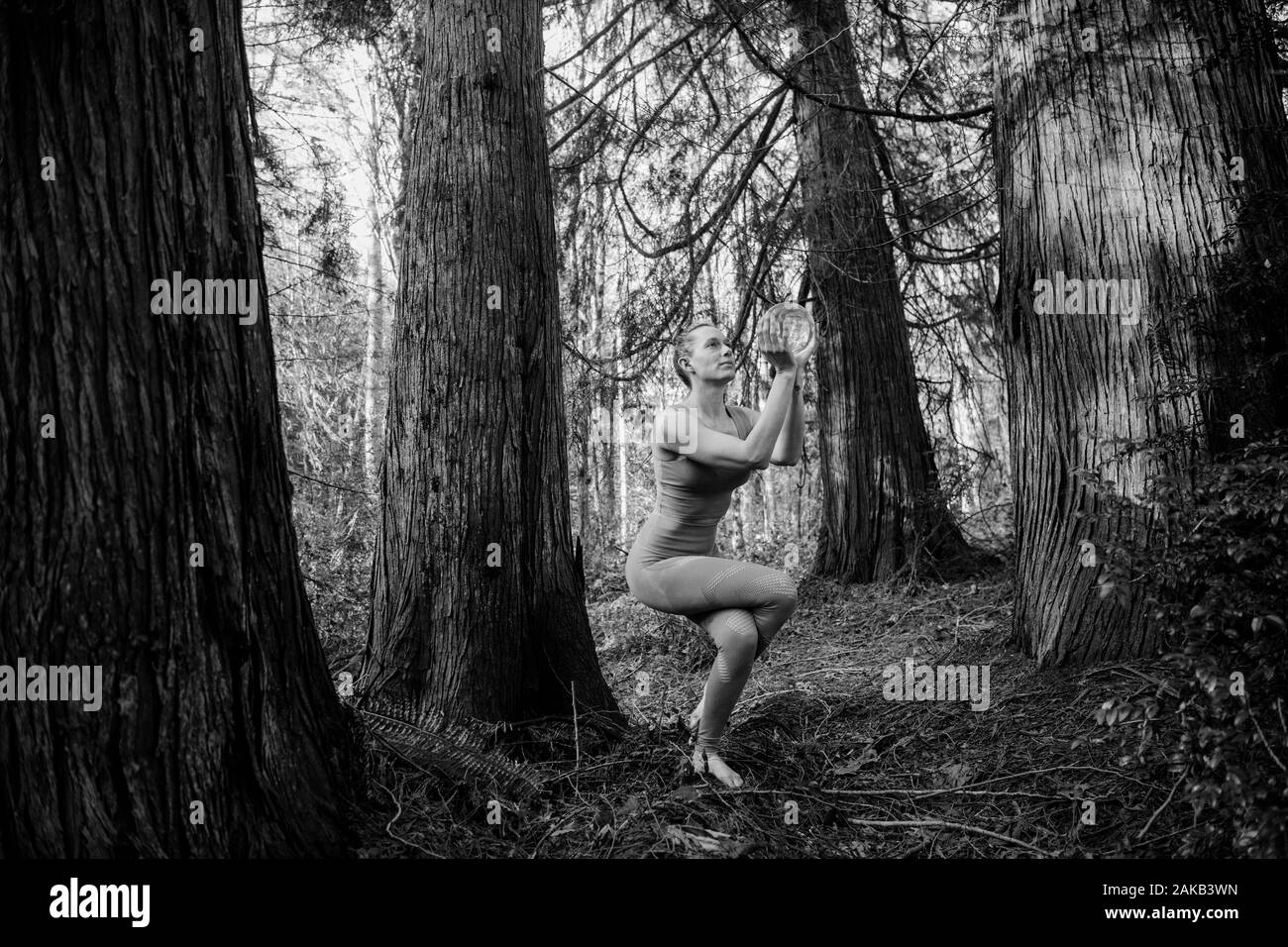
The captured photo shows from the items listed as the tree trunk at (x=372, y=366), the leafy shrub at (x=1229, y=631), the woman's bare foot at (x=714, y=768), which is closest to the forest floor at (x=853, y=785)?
the woman's bare foot at (x=714, y=768)

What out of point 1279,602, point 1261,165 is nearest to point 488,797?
point 1279,602

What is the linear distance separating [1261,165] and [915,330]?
17.5 feet

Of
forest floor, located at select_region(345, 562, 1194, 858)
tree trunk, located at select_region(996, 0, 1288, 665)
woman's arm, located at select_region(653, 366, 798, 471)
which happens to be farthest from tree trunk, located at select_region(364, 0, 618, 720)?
tree trunk, located at select_region(996, 0, 1288, 665)

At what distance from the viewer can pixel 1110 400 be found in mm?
4406

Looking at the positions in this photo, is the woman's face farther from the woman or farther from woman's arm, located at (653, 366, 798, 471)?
woman's arm, located at (653, 366, 798, 471)

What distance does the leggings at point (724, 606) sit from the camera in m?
3.97

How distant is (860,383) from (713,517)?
15.2 feet

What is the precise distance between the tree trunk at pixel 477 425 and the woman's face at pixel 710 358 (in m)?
0.79

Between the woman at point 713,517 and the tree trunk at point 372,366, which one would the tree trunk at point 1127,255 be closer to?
the woman at point 713,517

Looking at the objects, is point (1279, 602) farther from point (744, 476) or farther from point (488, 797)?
point (488, 797)

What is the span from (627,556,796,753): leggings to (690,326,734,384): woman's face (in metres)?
0.83

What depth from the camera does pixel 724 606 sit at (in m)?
4.02

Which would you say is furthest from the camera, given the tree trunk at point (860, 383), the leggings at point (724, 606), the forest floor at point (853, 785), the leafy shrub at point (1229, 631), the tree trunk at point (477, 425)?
the tree trunk at point (860, 383)

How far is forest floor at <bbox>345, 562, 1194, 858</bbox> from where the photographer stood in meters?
3.41
